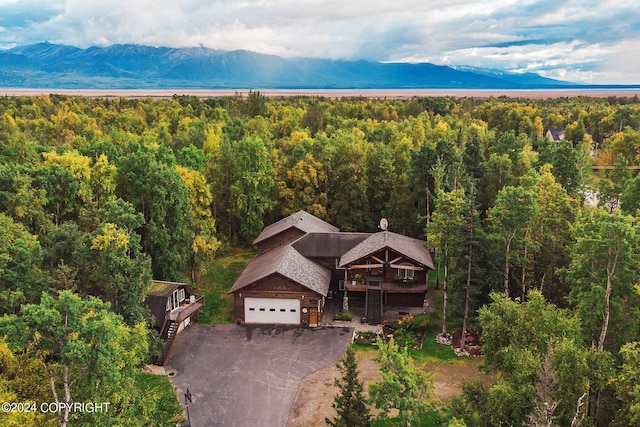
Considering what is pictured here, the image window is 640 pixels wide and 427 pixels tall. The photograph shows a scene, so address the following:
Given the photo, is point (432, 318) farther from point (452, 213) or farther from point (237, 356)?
point (237, 356)

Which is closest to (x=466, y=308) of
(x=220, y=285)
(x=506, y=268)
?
→ (x=506, y=268)

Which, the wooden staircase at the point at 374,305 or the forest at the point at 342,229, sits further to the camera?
the wooden staircase at the point at 374,305

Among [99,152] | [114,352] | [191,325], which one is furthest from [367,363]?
[99,152]

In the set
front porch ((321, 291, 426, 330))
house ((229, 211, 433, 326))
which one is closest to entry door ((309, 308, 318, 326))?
house ((229, 211, 433, 326))

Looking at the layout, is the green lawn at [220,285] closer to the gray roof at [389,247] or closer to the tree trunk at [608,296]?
the gray roof at [389,247]

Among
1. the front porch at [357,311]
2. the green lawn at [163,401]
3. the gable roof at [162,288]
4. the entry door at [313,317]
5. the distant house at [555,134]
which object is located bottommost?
the green lawn at [163,401]

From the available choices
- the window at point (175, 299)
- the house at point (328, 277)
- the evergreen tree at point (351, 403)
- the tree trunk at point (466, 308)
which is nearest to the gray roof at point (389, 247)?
the house at point (328, 277)
